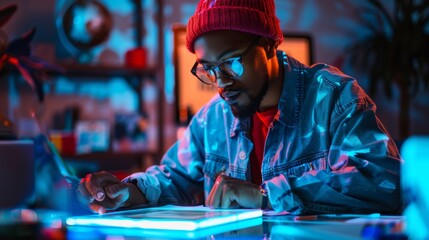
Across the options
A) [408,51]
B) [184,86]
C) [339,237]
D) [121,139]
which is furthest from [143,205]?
[408,51]

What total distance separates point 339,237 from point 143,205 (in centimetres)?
73

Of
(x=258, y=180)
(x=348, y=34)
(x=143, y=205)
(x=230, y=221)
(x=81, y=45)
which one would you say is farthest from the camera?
(x=348, y=34)

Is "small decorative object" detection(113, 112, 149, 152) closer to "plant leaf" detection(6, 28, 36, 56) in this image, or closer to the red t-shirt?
"plant leaf" detection(6, 28, 36, 56)

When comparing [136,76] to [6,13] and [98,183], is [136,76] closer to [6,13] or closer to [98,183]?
[6,13]

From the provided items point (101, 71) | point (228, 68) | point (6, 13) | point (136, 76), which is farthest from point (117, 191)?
point (136, 76)

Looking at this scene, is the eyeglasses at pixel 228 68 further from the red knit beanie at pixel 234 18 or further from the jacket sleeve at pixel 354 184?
the jacket sleeve at pixel 354 184

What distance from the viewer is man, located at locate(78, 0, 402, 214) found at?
1.28m

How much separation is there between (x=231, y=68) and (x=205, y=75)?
8 centimetres

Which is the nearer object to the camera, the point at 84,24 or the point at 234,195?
the point at 234,195

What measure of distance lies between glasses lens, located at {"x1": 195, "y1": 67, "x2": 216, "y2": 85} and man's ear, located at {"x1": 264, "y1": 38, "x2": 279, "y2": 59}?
0.62 ft

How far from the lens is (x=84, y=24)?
11.7ft

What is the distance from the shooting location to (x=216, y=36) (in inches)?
60.9

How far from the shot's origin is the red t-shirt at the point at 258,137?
5.62 feet

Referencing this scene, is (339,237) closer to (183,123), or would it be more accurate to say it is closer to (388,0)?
(183,123)
